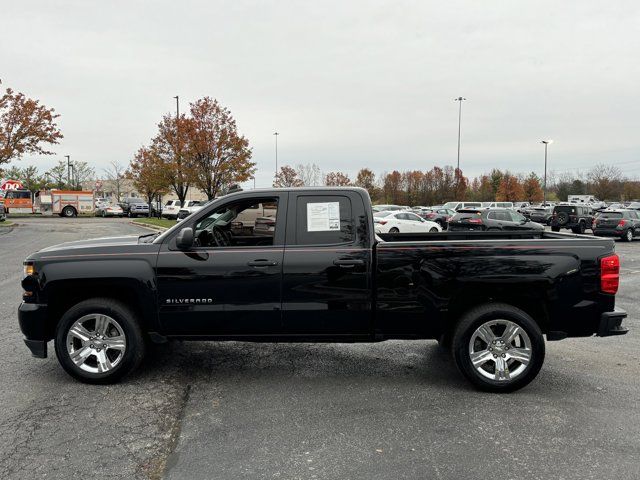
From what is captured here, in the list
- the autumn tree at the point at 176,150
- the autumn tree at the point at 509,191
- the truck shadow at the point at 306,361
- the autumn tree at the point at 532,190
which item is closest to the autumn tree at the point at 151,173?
the autumn tree at the point at 176,150

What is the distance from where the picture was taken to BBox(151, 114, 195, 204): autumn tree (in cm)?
3281

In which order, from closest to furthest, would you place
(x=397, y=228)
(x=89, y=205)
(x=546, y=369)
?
(x=546, y=369) < (x=397, y=228) < (x=89, y=205)

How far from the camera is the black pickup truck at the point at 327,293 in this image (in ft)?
14.8

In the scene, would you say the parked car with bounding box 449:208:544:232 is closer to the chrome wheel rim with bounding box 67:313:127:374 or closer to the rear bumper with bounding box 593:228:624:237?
the rear bumper with bounding box 593:228:624:237

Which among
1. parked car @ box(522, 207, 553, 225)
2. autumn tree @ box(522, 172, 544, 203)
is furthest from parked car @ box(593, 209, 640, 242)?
autumn tree @ box(522, 172, 544, 203)

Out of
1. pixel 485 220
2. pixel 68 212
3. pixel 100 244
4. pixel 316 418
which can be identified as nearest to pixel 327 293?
pixel 316 418

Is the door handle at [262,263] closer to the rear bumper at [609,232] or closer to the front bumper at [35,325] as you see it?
the front bumper at [35,325]

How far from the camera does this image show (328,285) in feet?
14.9

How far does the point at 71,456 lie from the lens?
11.0 ft

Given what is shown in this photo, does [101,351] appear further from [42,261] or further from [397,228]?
[397,228]

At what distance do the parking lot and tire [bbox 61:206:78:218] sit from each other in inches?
1745

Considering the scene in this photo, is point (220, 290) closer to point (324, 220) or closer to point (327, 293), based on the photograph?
point (327, 293)

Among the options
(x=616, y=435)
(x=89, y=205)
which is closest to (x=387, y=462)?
(x=616, y=435)

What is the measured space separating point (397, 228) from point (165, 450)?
21.0 metres
